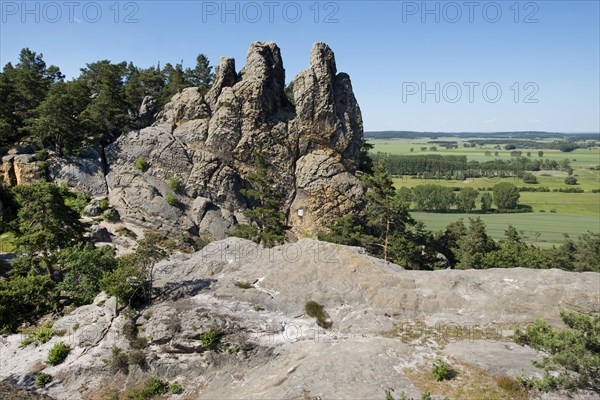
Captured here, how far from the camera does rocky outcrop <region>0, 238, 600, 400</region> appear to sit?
708 inches

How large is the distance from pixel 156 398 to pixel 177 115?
5052 centimetres

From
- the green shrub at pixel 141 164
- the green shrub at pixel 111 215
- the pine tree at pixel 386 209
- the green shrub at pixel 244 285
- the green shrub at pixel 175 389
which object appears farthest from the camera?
the green shrub at pixel 141 164

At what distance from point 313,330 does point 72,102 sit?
53.4 meters

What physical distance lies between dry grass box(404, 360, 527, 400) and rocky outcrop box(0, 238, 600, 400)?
0.08m

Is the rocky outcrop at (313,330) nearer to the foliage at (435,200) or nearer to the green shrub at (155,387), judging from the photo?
the green shrub at (155,387)

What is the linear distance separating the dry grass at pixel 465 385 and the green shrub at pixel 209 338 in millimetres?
10880

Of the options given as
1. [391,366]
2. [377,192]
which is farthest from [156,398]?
[377,192]

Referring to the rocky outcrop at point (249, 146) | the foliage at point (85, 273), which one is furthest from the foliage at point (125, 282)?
the rocky outcrop at point (249, 146)

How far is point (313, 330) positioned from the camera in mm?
21953

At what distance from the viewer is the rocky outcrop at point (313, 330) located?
18.0m

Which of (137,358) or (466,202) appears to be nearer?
(137,358)

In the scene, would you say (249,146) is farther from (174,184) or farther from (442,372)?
(442,372)

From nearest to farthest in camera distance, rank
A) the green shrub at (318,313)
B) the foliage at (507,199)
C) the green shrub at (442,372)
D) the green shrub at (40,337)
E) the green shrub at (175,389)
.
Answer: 1. the green shrub at (442,372)
2. the green shrub at (175,389)
3. the green shrub at (40,337)
4. the green shrub at (318,313)
5. the foliage at (507,199)

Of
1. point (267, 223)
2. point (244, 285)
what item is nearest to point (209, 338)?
point (244, 285)
